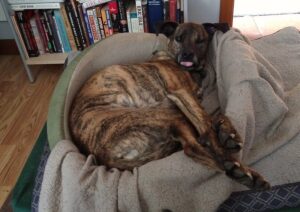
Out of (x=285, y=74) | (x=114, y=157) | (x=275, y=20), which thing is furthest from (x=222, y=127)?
(x=275, y=20)

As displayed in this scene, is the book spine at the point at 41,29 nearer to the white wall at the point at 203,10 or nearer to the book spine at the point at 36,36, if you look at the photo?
the book spine at the point at 36,36

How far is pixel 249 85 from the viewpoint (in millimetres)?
1304

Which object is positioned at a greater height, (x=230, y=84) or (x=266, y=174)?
(x=230, y=84)

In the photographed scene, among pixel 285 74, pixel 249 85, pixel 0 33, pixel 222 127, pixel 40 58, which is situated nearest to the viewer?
pixel 222 127

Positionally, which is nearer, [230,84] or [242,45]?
[230,84]

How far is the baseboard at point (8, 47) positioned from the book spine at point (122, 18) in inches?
44.5

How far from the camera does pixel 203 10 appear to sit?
8.23 feet

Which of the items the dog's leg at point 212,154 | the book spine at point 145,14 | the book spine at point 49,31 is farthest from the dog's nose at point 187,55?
the book spine at point 49,31

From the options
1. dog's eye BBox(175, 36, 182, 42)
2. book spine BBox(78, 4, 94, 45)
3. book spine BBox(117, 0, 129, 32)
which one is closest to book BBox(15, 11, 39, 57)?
book spine BBox(78, 4, 94, 45)

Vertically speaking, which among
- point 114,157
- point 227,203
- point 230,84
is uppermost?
point 230,84

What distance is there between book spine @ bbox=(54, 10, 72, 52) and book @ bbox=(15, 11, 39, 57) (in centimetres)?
22

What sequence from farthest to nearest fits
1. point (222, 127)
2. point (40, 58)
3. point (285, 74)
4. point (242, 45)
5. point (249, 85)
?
1. point (40, 58)
2. point (285, 74)
3. point (242, 45)
4. point (249, 85)
5. point (222, 127)

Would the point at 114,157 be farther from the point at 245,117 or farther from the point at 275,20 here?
the point at 275,20

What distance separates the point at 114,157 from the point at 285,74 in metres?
1.03
